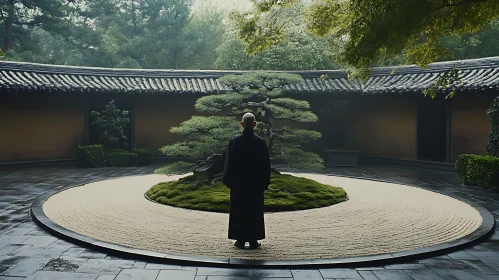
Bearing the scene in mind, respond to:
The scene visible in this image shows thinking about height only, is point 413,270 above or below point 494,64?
below

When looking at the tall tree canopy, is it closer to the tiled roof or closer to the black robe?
the black robe

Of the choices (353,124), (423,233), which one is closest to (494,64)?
(353,124)

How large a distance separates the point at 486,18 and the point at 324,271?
15.8 feet

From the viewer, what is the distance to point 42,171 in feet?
48.1

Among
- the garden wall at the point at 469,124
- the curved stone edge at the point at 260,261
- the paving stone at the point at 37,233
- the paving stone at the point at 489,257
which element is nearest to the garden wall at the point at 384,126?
the garden wall at the point at 469,124

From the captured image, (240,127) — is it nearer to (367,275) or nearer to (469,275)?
(367,275)

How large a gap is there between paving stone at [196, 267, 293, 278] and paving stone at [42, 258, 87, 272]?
144 cm

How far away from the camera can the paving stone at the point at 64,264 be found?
200 inches

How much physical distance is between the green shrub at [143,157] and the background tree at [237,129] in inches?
260

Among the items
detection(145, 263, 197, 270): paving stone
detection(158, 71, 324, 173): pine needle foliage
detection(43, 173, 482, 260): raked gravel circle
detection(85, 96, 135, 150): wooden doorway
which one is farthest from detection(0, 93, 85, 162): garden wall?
detection(145, 263, 197, 270): paving stone

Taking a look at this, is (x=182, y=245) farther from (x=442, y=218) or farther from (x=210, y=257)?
(x=442, y=218)

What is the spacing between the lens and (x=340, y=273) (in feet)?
16.5

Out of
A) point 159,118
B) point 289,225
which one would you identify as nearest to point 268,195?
point 289,225

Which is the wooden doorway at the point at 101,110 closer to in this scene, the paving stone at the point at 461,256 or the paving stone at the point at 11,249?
the paving stone at the point at 11,249
